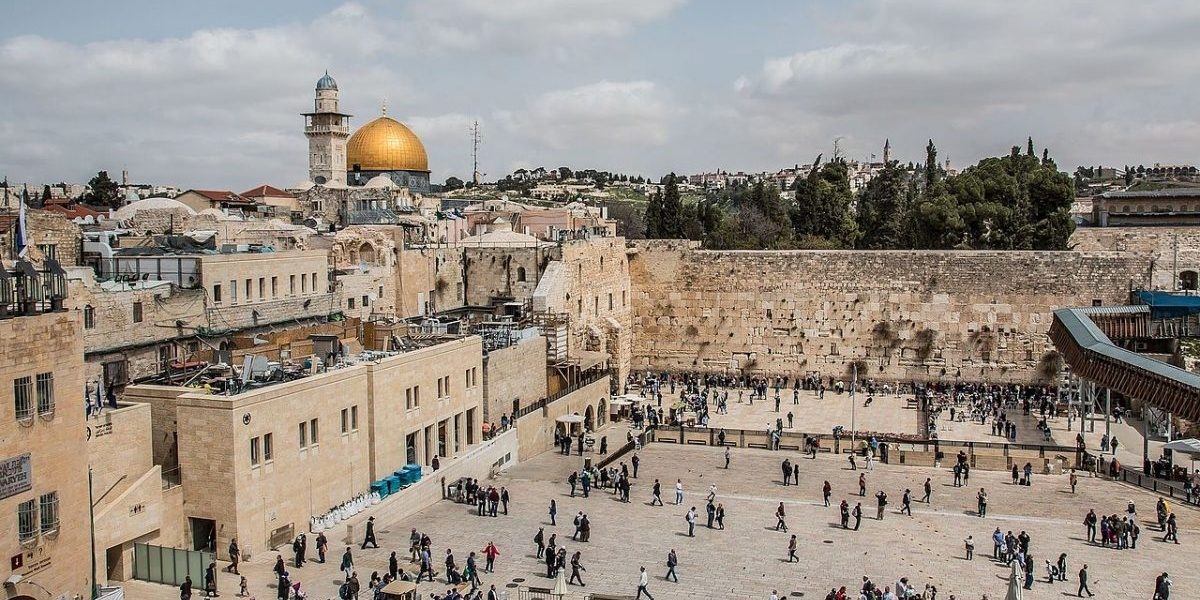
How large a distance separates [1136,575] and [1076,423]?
608 inches

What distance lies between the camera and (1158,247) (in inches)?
1640

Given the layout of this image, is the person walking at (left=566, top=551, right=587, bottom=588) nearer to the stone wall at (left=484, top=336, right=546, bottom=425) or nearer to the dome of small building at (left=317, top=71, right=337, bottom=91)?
A: the stone wall at (left=484, top=336, right=546, bottom=425)

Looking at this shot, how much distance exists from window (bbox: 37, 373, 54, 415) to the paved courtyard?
11.6 ft

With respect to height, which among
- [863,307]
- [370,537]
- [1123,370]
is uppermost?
[863,307]

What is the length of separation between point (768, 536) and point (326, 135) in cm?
5408

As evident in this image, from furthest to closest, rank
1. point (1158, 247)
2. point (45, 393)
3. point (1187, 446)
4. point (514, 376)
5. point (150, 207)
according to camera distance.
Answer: point (1158, 247)
point (150, 207)
point (514, 376)
point (1187, 446)
point (45, 393)

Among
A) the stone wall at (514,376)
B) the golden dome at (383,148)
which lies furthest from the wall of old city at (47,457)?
the golden dome at (383,148)

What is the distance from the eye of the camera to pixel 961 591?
18.9 meters

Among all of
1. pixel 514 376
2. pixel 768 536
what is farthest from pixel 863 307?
pixel 768 536

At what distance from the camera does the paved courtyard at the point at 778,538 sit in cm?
1903

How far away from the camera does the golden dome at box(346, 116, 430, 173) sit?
63844 mm

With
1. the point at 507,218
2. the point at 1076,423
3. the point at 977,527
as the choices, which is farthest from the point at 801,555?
the point at 507,218

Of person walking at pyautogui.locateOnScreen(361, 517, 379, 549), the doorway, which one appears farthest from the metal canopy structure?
the doorway

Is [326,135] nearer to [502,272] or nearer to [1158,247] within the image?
[502,272]
